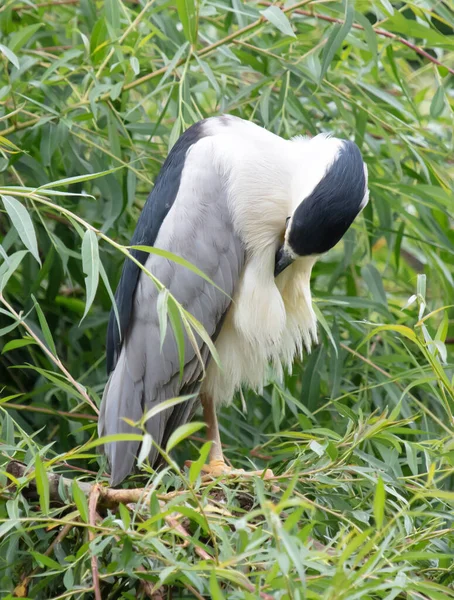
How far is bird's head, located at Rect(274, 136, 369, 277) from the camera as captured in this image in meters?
2.22

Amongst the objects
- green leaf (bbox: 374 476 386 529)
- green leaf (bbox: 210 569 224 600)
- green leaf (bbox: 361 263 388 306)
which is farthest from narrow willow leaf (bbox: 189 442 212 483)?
green leaf (bbox: 361 263 388 306)

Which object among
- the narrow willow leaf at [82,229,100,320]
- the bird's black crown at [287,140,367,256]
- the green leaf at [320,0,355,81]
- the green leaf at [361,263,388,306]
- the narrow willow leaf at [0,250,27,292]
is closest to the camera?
the narrow willow leaf at [82,229,100,320]

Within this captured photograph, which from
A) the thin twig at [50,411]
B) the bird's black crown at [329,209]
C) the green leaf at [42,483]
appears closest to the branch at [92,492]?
the green leaf at [42,483]

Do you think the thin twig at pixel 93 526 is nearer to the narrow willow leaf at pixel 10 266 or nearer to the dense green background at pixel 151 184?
the dense green background at pixel 151 184

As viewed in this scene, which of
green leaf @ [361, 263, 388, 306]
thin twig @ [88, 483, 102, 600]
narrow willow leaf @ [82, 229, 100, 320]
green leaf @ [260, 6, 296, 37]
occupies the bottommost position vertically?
green leaf @ [361, 263, 388, 306]

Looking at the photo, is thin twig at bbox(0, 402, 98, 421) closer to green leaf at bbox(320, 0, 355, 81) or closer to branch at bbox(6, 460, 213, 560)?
branch at bbox(6, 460, 213, 560)

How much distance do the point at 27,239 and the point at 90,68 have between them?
1.00 metres

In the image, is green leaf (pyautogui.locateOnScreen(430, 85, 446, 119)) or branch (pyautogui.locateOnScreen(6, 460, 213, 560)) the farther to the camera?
green leaf (pyautogui.locateOnScreen(430, 85, 446, 119))

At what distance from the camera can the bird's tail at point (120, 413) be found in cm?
247

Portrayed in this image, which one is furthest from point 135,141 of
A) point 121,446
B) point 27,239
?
point 27,239

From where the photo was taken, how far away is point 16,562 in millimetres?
1826

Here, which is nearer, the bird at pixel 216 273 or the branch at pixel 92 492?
the branch at pixel 92 492

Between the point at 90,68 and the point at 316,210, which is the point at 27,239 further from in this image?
the point at 90,68

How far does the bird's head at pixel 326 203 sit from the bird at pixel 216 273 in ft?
0.05
